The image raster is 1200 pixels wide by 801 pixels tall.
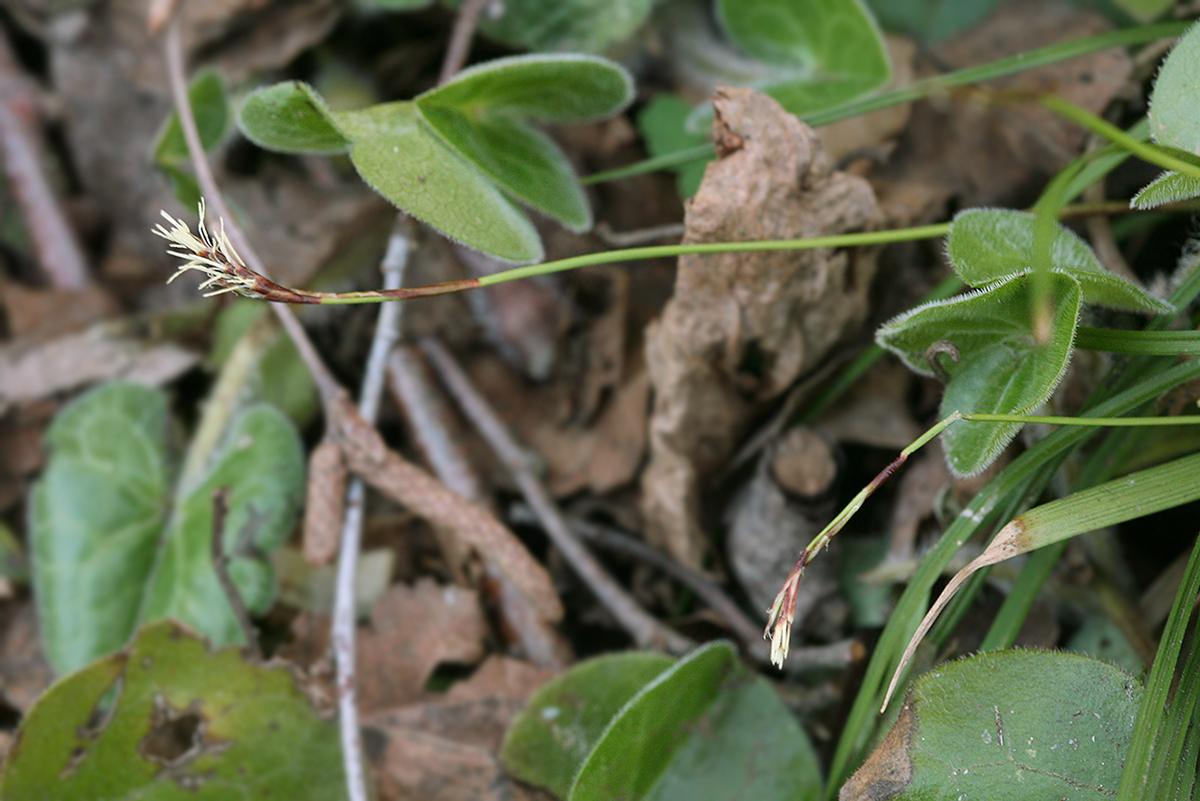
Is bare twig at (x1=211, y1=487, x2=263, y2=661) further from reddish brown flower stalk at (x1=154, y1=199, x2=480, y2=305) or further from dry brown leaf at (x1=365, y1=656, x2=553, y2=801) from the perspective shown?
reddish brown flower stalk at (x1=154, y1=199, x2=480, y2=305)

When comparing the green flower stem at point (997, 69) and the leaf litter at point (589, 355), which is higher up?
the green flower stem at point (997, 69)

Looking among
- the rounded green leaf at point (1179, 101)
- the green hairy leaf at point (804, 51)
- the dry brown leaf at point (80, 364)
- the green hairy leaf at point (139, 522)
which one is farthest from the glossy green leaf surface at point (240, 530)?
the rounded green leaf at point (1179, 101)

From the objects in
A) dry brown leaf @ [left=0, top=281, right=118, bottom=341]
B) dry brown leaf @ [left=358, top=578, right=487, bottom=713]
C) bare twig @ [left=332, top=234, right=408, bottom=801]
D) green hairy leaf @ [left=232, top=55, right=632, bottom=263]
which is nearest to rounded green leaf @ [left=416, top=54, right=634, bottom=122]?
green hairy leaf @ [left=232, top=55, right=632, bottom=263]

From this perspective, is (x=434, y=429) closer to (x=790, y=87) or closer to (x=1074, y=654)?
(x=790, y=87)

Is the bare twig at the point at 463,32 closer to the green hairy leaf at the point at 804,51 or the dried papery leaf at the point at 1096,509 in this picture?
the green hairy leaf at the point at 804,51

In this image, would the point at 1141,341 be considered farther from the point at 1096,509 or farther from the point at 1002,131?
the point at 1002,131
